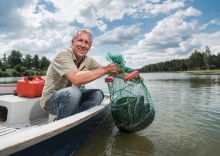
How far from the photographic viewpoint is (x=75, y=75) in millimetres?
3566

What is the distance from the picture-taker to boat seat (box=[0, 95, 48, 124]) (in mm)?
4633

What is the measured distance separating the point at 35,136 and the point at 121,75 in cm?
228

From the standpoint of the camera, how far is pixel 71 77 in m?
3.58

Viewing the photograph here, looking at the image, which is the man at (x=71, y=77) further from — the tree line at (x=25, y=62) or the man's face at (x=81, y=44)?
the tree line at (x=25, y=62)

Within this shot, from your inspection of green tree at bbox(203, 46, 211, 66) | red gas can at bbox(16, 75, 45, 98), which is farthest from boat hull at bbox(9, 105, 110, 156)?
green tree at bbox(203, 46, 211, 66)

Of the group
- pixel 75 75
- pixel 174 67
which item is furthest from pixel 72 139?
pixel 174 67

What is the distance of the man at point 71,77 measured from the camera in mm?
3613

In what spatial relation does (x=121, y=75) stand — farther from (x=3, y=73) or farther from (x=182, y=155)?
(x=3, y=73)

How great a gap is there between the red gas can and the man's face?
5.47 ft

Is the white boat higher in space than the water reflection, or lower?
higher

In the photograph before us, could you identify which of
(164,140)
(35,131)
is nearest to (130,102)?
(164,140)

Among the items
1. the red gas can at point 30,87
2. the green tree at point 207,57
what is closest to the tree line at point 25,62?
the green tree at point 207,57

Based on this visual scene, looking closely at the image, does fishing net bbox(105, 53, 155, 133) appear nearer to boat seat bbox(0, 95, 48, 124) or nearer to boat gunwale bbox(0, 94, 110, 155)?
boat seat bbox(0, 95, 48, 124)

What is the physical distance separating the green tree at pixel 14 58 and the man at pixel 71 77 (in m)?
119
